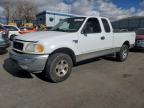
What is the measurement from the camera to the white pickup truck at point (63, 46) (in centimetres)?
447

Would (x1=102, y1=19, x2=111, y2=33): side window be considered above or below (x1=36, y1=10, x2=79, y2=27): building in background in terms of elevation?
below

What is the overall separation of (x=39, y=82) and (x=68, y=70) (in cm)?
90

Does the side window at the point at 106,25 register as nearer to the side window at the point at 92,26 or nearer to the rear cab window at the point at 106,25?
the rear cab window at the point at 106,25

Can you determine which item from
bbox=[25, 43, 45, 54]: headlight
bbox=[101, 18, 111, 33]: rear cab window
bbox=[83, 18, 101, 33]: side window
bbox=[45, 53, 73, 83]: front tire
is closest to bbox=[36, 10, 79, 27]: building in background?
bbox=[101, 18, 111, 33]: rear cab window

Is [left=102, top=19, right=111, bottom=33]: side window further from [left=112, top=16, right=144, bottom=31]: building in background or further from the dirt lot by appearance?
[left=112, top=16, right=144, bottom=31]: building in background

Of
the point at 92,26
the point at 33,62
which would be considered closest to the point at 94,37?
the point at 92,26

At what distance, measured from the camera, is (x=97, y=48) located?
6.07 meters

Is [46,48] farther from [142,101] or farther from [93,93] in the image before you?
[142,101]

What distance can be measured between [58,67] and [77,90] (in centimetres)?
90

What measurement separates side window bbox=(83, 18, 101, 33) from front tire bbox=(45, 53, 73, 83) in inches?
48.2

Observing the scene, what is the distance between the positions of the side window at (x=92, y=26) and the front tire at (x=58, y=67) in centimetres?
122

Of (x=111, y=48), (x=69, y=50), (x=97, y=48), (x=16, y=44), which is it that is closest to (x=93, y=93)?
(x=69, y=50)

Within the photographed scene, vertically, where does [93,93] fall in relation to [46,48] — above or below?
below

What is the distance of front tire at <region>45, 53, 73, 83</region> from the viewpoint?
4.62 meters
